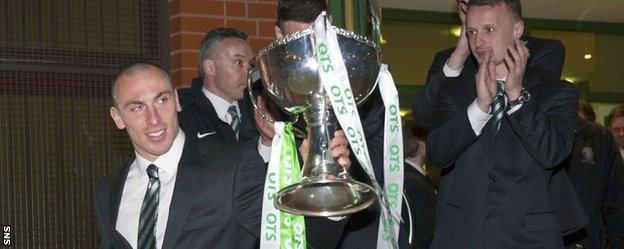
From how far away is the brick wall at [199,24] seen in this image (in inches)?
267

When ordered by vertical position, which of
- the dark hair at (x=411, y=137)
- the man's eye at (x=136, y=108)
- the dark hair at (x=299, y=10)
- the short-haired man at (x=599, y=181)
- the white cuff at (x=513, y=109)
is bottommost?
the short-haired man at (x=599, y=181)

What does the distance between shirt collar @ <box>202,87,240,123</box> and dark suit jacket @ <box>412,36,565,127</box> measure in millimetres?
1107

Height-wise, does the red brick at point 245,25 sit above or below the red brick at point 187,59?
above

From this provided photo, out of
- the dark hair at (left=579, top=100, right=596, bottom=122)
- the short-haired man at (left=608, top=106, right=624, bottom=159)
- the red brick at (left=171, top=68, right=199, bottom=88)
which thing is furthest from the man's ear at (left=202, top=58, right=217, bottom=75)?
the short-haired man at (left=608, top=106, right=624, bottom=159)

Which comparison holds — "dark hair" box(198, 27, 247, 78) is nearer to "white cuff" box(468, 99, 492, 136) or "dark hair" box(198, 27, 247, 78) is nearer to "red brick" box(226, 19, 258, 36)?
"red brick" box(226, 19, 258, 36)

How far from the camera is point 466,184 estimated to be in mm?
4668

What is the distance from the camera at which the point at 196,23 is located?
679cm

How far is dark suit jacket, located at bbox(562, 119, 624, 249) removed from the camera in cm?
676

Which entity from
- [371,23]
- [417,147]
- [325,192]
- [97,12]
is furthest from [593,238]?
[325,192]

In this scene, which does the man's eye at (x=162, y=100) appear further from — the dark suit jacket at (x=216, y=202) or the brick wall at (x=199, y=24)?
the brick wall at (x=199, y=24)

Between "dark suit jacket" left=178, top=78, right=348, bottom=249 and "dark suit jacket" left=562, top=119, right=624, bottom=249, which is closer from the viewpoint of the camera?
"dark suit jacket" left=178, top=78, right=348, bottom=249

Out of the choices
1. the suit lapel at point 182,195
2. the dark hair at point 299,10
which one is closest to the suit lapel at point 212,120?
the dark hair at point 299,10

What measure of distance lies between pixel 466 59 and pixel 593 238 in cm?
225

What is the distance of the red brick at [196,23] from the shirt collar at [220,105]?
975 mm
